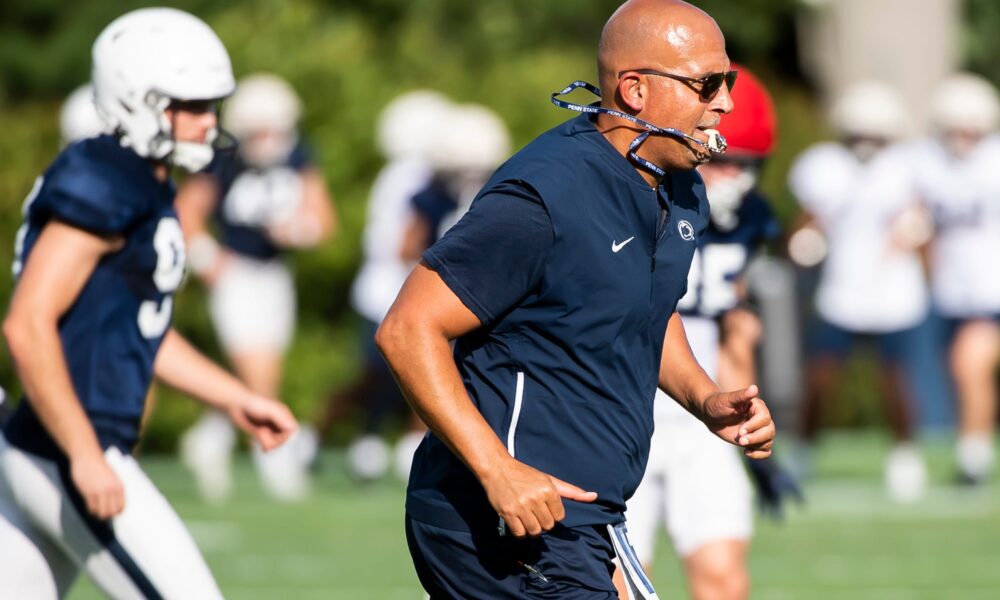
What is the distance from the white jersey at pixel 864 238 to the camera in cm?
1199

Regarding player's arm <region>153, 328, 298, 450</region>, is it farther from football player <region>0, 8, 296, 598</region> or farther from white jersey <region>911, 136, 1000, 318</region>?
white jersey <region>911, 136, 1000, 318</region>

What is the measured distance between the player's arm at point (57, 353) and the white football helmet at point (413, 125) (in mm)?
8091

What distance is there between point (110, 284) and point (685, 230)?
1.41 m

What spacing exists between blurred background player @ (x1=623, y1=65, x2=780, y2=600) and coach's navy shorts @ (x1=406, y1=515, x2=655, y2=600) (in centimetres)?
179

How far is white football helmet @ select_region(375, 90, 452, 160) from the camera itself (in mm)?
12758

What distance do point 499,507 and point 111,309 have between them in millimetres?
1415

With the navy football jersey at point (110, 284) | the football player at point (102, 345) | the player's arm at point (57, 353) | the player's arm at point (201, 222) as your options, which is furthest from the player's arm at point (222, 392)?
the player's arm at point (201, 222)

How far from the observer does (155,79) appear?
15.6 feet

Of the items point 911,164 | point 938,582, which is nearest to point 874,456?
point 911,164

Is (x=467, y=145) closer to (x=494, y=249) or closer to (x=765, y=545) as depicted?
(x=765, y=545)

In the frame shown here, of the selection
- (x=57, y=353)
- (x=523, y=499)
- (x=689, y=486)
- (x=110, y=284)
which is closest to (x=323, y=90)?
(x=689, y=486)

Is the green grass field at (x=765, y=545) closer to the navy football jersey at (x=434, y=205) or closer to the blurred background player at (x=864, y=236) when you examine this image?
the blurred background player at (x=864, y=236)

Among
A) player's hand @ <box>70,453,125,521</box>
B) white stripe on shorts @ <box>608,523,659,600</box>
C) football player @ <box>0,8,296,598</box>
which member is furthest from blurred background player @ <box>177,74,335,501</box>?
white stripe on shorts @ <box>608,523,659,600</box>

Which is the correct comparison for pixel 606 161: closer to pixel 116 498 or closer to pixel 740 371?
pixel 116 498
